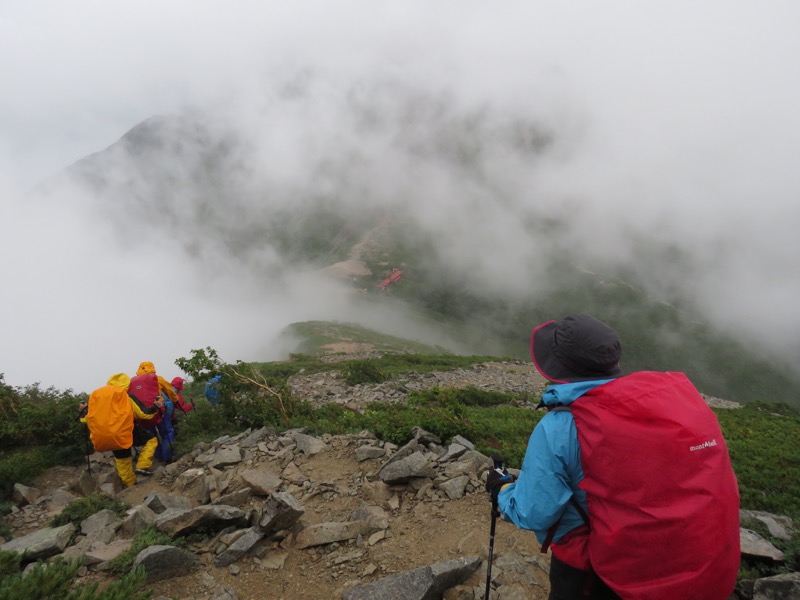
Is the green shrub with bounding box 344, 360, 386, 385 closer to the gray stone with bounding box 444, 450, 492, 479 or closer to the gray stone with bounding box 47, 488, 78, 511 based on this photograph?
the gray stone with bounding box 47, 488, 78, 511

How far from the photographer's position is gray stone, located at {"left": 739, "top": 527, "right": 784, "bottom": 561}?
5.68m

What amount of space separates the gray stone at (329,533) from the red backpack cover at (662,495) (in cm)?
500

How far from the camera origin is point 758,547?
5.82m

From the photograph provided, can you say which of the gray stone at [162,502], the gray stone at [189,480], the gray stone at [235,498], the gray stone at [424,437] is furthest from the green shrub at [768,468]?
the gray stone at [189,480]

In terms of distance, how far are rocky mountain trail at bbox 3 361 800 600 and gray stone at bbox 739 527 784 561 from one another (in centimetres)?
2

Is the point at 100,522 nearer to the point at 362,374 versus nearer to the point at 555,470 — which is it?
the point at 555,470

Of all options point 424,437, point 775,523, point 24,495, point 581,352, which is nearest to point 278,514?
point 424,437

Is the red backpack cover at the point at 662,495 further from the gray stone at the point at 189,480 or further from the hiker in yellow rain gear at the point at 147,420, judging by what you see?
the hiker in yellow rain gear at the point at 147,420

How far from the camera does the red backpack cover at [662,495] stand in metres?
2.68

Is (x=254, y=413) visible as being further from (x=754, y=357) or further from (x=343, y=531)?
(x=754, y=357)

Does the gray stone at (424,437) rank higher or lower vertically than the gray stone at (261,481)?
lower

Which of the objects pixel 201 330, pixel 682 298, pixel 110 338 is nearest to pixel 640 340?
pixel 682 298

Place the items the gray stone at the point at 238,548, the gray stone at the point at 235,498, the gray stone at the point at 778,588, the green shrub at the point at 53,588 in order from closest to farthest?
the green shrub at the point at 53,588
the gray stone at the point at 778,588
the gray stone at the point at 238,548
the gray stone at the point at 235,498

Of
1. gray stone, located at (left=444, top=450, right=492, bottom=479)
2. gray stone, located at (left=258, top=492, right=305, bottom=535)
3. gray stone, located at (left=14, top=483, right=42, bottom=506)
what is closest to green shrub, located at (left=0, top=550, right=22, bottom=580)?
gray stone, located at (left=258, top=492, right=305, bottom=535)
